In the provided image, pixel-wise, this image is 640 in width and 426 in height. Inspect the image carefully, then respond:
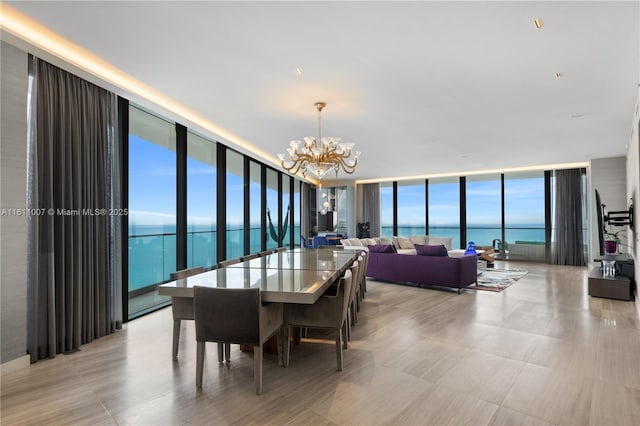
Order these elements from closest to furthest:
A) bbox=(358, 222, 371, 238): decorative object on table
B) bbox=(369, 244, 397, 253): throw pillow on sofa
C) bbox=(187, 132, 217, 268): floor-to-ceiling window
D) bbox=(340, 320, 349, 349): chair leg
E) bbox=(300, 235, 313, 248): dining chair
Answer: bbox=(340, 320, 349, 349): chair leg, bbox=(187, 132, 217, 268): floor-to-ceiling window, bbox=(369, 244, 397, 253): throw pillow on sofa, bbox=(300, 235, 313, 248): dining chair, bbox=(358, 222, 371, 238): decorative object on table

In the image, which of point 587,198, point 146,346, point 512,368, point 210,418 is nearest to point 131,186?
point 146,346

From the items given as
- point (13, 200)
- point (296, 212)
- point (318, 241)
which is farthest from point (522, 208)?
point (13, 200)

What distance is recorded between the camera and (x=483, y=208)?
36.8 feet

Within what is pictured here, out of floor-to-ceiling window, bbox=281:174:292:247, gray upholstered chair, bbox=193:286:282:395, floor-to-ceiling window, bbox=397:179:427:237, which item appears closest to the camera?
gray upholstered chair, bbox=193:286:282:395

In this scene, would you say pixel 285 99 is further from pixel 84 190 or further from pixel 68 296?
pixel 68 296

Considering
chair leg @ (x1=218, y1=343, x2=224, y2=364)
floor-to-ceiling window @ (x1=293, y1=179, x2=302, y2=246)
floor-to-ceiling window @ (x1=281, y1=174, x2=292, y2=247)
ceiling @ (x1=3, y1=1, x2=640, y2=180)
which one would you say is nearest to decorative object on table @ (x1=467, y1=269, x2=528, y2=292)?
ceiling @ (x1=3, y1=1, x2=640, y2=180)

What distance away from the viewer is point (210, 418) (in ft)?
7.16

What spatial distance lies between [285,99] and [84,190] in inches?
97.7

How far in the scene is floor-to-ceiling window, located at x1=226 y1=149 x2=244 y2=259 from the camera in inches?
268

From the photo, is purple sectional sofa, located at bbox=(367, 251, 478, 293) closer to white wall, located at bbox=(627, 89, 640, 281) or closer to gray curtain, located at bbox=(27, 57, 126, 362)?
white wall, located at bbox=(627, 89, 640, 281)

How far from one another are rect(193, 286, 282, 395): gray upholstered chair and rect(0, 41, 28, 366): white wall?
5.38 feet

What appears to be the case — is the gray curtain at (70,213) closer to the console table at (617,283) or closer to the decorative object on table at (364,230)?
the console table at (617,283)

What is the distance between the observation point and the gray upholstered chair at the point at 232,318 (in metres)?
2.47

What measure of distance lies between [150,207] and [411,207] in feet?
31.0
